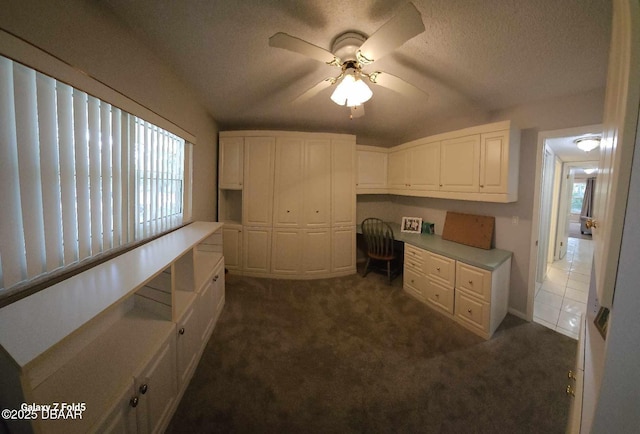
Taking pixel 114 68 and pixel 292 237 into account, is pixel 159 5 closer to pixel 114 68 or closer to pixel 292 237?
pixel 114 68

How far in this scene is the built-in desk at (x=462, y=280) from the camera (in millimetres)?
2037

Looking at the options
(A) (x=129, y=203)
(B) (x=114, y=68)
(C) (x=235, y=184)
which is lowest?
(A) (x=129, y=203)

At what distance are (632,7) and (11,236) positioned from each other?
6.24 ft

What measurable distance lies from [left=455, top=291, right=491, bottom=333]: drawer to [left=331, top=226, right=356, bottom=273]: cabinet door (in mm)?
1483

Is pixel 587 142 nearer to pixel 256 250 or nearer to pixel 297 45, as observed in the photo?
pixel 297 45

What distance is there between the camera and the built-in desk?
2037 millimetres

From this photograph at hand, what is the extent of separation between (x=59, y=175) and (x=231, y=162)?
Answer: 228 cm

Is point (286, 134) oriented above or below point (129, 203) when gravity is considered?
above

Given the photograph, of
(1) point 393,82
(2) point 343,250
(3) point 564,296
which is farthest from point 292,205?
(3) point 564,296

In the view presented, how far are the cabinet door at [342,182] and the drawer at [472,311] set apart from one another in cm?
167

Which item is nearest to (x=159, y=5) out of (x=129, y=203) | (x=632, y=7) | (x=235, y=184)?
(x=129, y=203)

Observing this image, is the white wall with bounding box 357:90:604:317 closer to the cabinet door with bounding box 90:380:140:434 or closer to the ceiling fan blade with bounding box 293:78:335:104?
the ceiling fan blade with bounding box 293:78:335:104

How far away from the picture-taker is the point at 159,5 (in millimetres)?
1158

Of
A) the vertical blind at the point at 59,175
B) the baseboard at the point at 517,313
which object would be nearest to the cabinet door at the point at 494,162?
the baseboard at the point at 517,313
